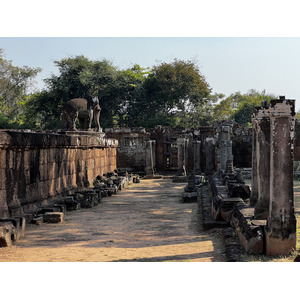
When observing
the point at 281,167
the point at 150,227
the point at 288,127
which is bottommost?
the point at 150,227

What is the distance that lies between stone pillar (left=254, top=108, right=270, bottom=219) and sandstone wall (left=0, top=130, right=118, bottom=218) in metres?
5.12

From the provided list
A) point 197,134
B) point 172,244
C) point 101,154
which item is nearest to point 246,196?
point 172,244

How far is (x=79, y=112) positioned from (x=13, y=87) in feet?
89.5

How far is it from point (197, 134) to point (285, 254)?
20.3 metres

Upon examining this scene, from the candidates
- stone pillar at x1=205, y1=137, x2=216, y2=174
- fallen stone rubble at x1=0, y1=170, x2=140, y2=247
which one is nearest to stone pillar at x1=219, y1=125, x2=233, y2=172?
fallen stone rubble at x1=0, y1=170, x2=140, y2=247

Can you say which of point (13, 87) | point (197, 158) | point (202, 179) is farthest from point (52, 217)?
point (13, 87)

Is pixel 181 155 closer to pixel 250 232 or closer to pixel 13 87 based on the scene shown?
pixel 250 232

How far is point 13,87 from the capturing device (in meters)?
43.3

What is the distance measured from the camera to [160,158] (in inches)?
1078

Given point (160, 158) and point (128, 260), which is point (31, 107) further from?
point (128, 260)

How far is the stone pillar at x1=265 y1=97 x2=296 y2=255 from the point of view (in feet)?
19.6

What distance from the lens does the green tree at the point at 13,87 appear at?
42.2m

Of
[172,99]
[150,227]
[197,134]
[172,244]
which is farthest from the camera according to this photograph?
[172,99]

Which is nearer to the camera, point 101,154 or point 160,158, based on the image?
point 101,154
